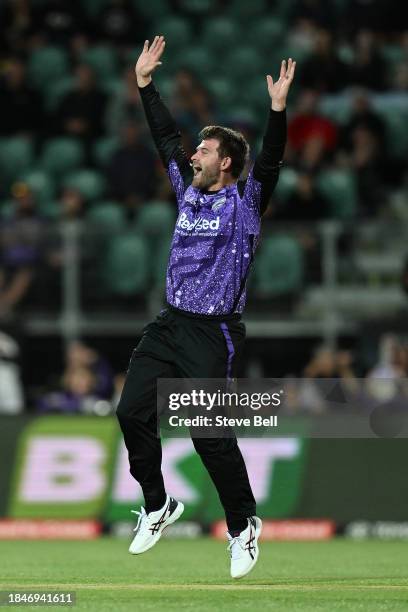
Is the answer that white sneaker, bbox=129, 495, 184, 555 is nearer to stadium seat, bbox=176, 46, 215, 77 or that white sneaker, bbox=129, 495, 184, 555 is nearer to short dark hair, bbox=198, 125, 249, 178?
short dark hair, bbox=198, 125, 249, 178

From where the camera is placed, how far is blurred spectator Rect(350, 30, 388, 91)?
66.8ft

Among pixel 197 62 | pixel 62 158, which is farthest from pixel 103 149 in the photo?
pixel 197 62

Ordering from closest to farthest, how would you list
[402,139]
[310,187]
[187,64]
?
1. [310,187]
2. [402,139]
3. [187,64]

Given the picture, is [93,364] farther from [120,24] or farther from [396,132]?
[120,24]

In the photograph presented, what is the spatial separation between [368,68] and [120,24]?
3995 millimetres

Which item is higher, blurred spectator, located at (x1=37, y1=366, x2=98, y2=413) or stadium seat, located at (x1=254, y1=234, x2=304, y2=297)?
stadium seat, located at (x1=254, y1=234, x2=304, y2=297)

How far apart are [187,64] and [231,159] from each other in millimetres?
12962

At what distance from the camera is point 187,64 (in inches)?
843

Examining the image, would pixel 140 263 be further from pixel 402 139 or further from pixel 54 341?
pixel 402 139

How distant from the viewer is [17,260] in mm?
15875

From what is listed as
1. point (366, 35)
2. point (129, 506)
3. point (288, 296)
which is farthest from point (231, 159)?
point (366, 35)

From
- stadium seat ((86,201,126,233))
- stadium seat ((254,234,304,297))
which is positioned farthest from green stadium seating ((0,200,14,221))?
stadium seat ((254,234,304,297))

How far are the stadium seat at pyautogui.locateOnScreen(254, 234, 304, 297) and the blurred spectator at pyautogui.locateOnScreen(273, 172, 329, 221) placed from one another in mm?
1514

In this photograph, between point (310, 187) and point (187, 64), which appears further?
point (187, 64)
